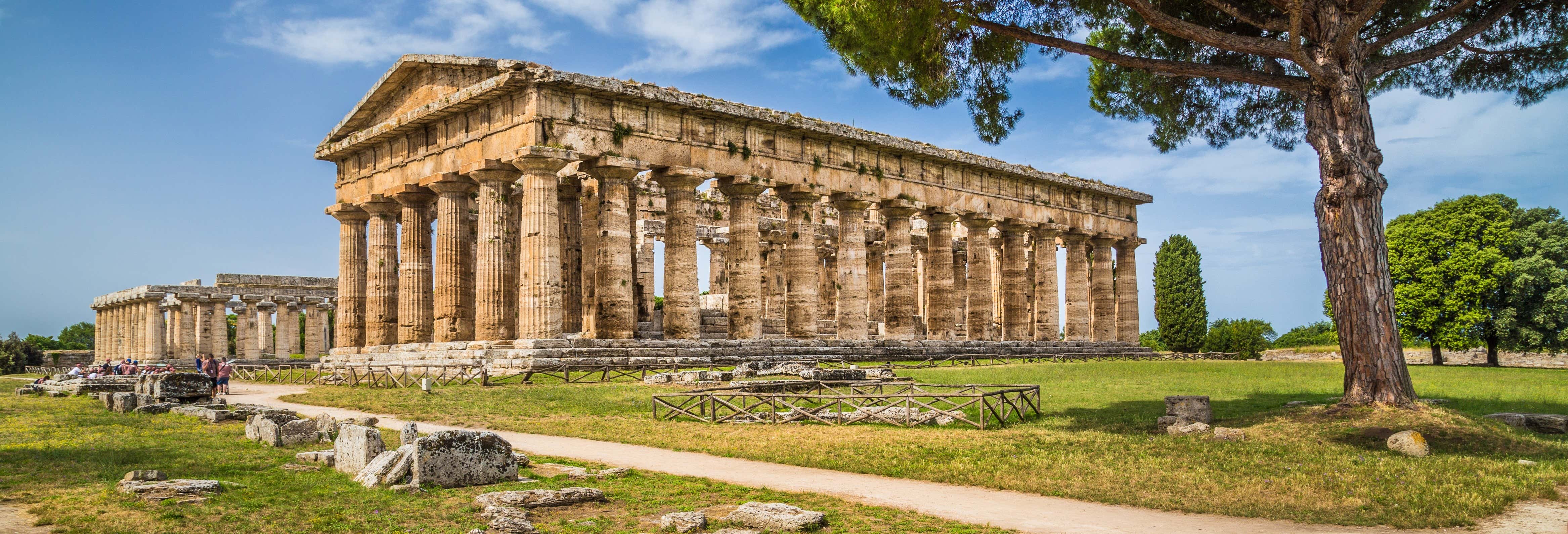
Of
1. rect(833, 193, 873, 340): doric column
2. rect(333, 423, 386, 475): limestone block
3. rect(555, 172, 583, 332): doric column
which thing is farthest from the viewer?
rect(833, 193, 873, 340): doric column

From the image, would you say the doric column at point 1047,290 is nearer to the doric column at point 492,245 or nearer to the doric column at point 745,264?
the doric column at point 745,264

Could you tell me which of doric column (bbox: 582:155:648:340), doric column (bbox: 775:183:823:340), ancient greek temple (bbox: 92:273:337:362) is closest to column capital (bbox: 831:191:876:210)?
doric column (bbox: 775:183:823:340)

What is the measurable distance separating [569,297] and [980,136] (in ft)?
59.6

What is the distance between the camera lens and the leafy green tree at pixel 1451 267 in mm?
41688

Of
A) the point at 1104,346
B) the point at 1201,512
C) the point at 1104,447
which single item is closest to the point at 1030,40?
the point at 1104,447

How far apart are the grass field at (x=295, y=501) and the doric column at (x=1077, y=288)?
36.1 m

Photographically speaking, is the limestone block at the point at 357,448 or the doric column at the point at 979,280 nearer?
the limestone block at the point at 357,448

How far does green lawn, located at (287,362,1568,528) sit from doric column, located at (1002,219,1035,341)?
18940 mm

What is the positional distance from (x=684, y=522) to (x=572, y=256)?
2680cm

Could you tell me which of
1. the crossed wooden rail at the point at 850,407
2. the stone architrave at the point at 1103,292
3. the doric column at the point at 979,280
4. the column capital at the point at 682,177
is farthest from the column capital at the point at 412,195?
the stone architrave at the point at 1103,292

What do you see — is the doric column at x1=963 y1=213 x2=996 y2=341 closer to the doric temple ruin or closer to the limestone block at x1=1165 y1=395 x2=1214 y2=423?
the doric temple ruin

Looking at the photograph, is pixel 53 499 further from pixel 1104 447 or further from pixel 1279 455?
pixel 1279 455

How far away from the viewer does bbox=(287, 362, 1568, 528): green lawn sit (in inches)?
377

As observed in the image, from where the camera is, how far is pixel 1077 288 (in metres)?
45.2
